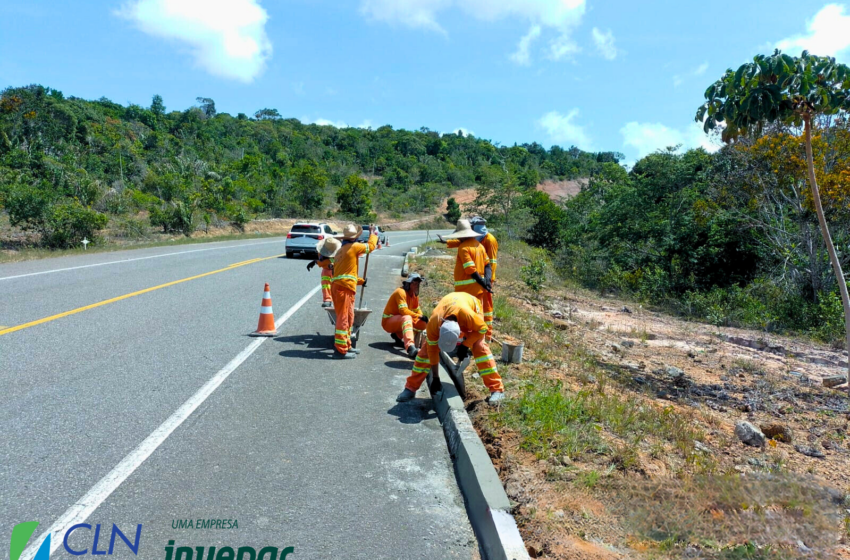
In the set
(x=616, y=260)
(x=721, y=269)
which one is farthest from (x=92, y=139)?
(x=721, y=269)

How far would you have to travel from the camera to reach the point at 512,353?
25.0 feet

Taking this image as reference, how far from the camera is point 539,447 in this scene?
188 inches

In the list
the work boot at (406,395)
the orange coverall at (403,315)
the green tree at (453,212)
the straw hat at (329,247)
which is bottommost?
the work boot at (406,395)

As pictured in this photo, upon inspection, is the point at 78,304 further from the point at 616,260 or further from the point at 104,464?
the point at 616,260

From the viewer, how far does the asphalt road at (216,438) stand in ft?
11.9

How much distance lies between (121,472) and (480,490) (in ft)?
8.21

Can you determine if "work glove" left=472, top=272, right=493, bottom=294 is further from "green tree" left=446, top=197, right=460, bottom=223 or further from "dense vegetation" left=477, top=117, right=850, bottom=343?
"green tree" left=446, top=197, right=460, bottom=223

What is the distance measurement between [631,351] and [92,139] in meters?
54.3

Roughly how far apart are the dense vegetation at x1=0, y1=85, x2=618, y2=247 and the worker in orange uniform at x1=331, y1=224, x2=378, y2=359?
18.0 metres

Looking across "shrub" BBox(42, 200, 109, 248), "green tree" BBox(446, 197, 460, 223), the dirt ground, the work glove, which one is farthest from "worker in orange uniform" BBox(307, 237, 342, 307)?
"green tree" BBox(446, 197, 460, 223)

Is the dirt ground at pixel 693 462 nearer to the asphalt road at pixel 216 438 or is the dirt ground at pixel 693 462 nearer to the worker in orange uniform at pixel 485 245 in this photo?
the asphalt road at pixel 216 438

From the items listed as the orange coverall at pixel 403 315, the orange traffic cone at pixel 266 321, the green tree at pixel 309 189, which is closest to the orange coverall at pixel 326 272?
the orange traffic cone at pixel 266 321

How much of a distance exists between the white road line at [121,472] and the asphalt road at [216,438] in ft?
0.05

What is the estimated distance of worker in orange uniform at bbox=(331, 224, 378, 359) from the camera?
25.7 ft
